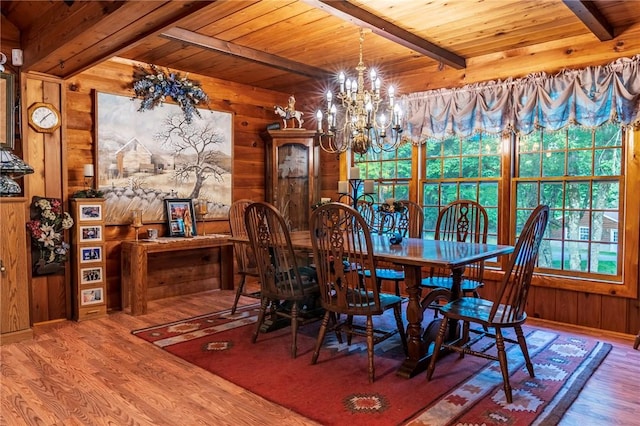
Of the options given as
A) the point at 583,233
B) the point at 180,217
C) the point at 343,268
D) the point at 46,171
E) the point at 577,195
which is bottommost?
the point at 343,268

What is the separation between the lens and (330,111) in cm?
332

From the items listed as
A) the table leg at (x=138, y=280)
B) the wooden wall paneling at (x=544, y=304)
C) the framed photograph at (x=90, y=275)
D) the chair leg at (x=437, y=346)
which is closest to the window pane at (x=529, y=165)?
the wooden wall paneling at (x=544, y=304)

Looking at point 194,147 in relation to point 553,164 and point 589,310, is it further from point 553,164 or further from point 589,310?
point 589,310

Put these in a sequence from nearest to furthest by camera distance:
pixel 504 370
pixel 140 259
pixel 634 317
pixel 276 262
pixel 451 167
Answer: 1. pixel 504 370
2. pixel 276 262
3. pixel 634 317
4. pixel 140 259
5. pixel 451 167

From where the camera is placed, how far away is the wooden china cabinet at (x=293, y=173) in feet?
17.1

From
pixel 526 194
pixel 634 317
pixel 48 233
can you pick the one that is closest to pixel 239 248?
pixel 48 233

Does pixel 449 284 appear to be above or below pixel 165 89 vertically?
below

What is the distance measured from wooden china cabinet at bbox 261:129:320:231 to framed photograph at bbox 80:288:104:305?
6.92ft

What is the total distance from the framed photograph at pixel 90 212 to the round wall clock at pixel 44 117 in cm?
68

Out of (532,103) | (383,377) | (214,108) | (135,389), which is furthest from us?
(214,108)

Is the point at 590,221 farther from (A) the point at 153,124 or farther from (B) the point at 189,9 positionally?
(A) the point at 153,124

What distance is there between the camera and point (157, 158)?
4477 mm

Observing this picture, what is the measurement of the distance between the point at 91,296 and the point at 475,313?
318cm

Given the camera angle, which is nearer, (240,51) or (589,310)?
(589,310)
